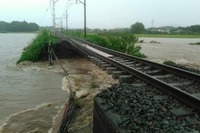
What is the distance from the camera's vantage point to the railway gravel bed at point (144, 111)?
14.7 ft

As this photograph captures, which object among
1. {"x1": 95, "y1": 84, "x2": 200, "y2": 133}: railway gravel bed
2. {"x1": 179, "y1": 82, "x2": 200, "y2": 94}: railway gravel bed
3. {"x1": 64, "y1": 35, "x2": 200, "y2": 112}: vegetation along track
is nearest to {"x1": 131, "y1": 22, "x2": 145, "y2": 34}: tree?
{"x1": 64, "y1": 35, "x2": 200, "y2": 112}: vegetation along track

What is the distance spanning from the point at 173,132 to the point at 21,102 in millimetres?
8718

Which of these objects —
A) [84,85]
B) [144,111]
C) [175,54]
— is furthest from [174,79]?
[175,54]

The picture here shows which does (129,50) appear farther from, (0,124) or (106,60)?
(0,124)

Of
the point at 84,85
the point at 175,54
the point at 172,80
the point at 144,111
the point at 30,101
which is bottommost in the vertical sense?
the point at 175,54

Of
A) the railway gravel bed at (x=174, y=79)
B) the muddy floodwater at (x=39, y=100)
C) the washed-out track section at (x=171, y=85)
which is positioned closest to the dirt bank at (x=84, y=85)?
the muddy floodwater at (x=39, y=100)

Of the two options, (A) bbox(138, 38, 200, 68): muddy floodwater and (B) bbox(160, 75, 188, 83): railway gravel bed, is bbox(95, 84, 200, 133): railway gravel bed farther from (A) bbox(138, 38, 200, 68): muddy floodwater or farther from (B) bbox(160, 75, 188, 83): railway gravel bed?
(A) bbox(138, 38, 200, 68): muddy floodwater

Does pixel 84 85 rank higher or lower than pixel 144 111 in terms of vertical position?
lower

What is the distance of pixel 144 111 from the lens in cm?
520

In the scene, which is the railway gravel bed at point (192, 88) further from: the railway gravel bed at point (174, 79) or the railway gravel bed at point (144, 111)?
the railway gravel bed at point (144, 111)

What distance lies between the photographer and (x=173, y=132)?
167 inches

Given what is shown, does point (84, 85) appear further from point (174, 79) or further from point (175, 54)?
point (175, 54)

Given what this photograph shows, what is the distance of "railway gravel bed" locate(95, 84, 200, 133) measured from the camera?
448cm

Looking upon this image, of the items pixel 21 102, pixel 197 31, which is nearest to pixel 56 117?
pixel 21 102
